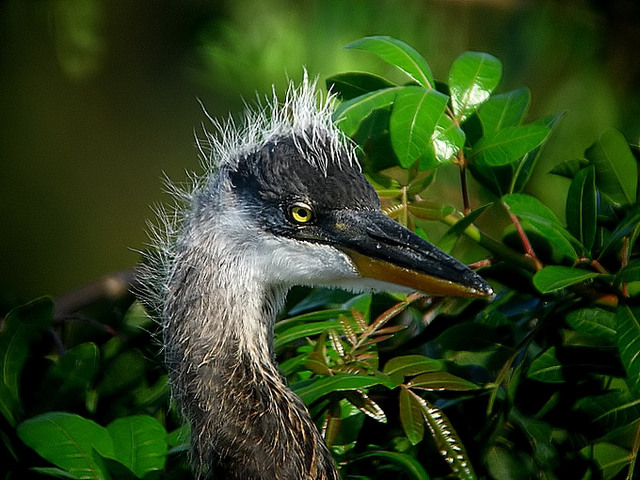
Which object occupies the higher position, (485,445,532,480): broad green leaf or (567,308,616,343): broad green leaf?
(567,308,616,343): broad green leaf

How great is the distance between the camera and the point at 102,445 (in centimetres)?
139

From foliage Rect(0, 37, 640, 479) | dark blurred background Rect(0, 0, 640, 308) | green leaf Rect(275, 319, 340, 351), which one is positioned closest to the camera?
foliage Rect(0, 37, 640, 479)

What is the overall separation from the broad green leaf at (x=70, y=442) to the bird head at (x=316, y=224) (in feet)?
1.21

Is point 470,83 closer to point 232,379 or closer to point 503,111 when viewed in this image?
point 503,111

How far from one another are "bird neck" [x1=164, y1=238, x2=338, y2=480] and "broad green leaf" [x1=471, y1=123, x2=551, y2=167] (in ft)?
1.41

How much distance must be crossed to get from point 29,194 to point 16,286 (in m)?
0.45

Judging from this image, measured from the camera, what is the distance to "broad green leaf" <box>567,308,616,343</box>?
1.39 meters

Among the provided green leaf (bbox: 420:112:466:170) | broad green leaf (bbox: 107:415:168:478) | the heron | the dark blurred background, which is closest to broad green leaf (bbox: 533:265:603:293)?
the heron

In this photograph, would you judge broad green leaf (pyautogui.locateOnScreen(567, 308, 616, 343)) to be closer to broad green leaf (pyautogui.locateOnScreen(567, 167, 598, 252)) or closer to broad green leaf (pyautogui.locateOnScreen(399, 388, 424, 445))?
broad green leaf (pyautogui.locateOnScreen(567, 167, 598, 252))

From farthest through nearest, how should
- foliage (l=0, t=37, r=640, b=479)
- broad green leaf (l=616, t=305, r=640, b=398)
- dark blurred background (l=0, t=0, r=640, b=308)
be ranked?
dark blurred background (l=0, t=0, r=640, b=308)
foliage (l=0, t=37, r=640, b=479)
broad green leaf (l=616, t=305, r=640, b=398)

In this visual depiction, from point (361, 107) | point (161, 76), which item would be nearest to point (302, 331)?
point (361, 107)

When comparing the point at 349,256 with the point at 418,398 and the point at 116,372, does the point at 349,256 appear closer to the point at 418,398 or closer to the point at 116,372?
the point at 418,398

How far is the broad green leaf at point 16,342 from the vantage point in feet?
4.94

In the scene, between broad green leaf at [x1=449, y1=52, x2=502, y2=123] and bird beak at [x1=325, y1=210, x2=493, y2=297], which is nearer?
bird beak at [x1=325, y1=210, x2=493, y2=297]
